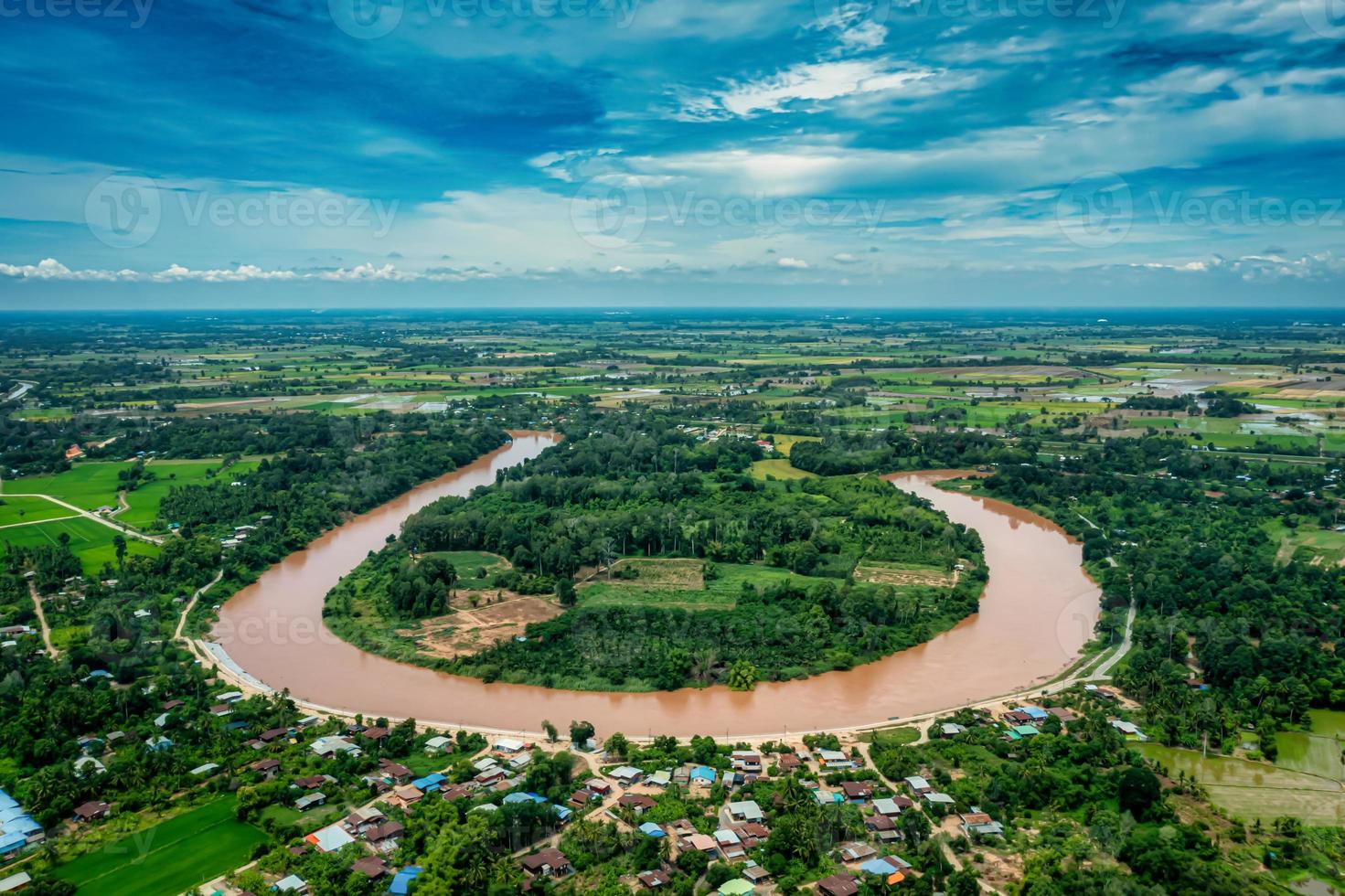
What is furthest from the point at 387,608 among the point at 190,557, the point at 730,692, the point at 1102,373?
the point at 1102,373

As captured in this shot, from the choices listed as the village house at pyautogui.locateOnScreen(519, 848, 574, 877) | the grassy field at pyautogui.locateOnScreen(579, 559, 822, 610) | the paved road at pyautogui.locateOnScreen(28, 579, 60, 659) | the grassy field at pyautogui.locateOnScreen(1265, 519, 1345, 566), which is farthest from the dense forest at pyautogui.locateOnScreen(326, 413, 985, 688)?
the grassy field at pyautogui.locateOnScreen(1265, 519, 1345, 566)

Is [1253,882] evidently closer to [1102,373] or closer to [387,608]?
[387,608]

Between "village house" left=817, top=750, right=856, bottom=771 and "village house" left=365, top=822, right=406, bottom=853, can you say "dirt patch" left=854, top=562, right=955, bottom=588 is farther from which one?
"village house" left=365, top=822, right=406, bottom=853

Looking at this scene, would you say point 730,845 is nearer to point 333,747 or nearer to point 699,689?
point 699,689

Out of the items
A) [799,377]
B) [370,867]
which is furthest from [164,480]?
[799,377]

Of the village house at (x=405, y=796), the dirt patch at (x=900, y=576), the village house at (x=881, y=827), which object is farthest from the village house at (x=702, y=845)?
the dirt patch at (x=900, y=576)
